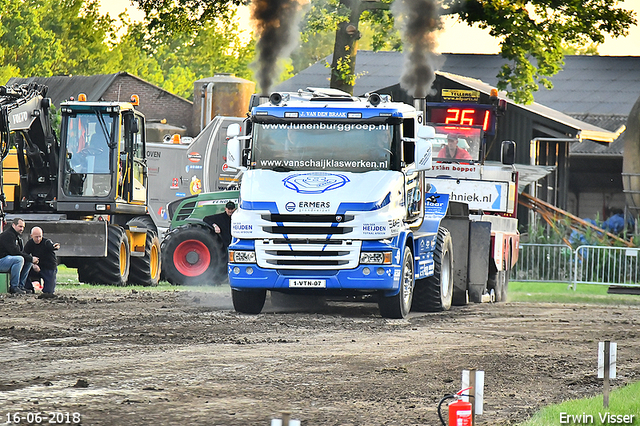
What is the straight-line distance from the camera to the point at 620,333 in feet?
53.0

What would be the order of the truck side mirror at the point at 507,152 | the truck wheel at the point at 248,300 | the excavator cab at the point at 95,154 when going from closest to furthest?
1. the truck wheel at the point at 248,300
2. the truck side mirror at the point at 507,152
3. the excavator cab at the point at 95,154

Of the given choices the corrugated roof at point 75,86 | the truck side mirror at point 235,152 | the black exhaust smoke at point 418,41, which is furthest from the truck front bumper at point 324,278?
the corrugated roof at point 75,86

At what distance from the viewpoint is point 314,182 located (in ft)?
53.0

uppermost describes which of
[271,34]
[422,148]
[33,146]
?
[271,34]

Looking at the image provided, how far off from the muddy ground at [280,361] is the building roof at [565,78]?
104 ft

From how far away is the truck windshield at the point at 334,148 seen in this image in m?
16.5

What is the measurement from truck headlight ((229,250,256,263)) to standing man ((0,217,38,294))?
496cm

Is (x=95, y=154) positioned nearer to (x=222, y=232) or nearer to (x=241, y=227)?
(x=222, y=232)

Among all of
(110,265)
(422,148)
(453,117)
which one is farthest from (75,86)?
(422,148)

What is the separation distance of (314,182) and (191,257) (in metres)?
8.23

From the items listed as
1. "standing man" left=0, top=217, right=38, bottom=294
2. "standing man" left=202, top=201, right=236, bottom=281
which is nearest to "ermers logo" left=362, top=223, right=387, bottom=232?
"standing man" left=0, top=217, right=38, bottom=294

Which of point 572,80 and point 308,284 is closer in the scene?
Result: point 308,284

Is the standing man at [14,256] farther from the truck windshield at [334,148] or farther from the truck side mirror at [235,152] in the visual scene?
the truck windshield at [334,148]

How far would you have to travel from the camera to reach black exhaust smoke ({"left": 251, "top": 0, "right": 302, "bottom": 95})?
953 inches
